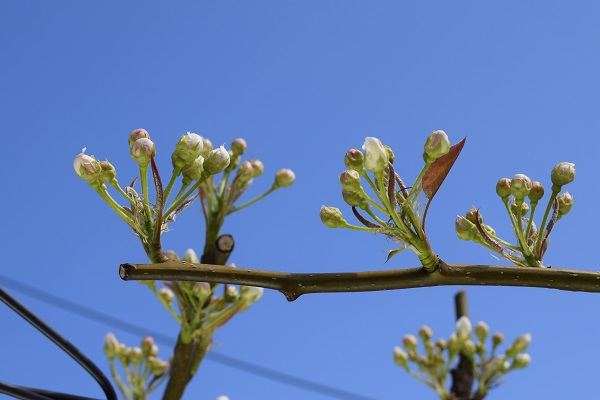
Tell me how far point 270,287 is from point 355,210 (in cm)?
19

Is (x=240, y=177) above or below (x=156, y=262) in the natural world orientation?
above

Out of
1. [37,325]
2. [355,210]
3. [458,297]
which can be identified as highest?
[458,297]

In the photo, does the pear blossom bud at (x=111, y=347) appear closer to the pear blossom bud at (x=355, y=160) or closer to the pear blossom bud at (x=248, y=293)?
the pear blossom bud at (x=248, y=293)

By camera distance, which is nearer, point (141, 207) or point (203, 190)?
point (141, 207)

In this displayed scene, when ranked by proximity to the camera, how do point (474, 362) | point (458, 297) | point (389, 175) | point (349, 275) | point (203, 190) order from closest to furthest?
1. point (349, 275)
2. point (389, 175)
3. point (203, 190)
4. point (474, 362)
5. point (458, 297)

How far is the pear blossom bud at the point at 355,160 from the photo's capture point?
100cm

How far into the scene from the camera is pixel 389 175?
95 centimetres

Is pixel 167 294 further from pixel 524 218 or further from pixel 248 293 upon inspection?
pixel 524 218

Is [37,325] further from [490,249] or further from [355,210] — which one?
[490,249]

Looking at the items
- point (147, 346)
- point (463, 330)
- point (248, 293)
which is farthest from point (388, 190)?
point (463, 330)

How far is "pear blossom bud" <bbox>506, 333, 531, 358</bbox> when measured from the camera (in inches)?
123

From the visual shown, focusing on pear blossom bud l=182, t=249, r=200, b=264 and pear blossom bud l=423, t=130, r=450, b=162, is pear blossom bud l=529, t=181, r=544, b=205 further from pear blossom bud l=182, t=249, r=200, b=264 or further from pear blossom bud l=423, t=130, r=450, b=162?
pear blossom bud l=182, t=249, r=200, b=264

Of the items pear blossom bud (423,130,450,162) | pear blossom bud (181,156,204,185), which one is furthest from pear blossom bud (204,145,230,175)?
pear blossom bud (423,130,450,162)

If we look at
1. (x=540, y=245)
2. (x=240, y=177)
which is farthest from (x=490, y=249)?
(x=240, y=177)
